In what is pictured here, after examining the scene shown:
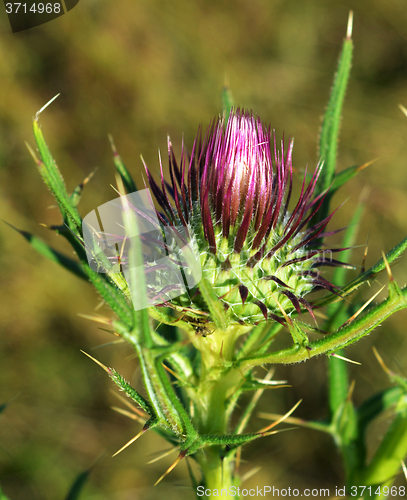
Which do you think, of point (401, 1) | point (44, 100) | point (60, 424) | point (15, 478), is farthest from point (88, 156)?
point (401, 1)

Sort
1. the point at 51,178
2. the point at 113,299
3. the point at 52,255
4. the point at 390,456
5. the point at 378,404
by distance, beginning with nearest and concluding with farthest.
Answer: the point at 113,299
the point at 51,178
the point at 52,255
the point at 390,456
the point at 378,404

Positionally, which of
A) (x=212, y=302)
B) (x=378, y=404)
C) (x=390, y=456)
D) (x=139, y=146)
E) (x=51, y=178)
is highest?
(x=139, y=146)

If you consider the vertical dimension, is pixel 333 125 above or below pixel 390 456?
above

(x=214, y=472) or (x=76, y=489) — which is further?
(x=76, y=489)

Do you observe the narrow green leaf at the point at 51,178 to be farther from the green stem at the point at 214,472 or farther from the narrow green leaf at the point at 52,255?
the green stem at the point at 214,472

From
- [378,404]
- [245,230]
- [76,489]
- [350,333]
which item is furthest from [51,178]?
[378,404]

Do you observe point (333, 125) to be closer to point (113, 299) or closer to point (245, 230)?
point (245, 230)

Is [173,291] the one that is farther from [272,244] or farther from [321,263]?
[321,263]
